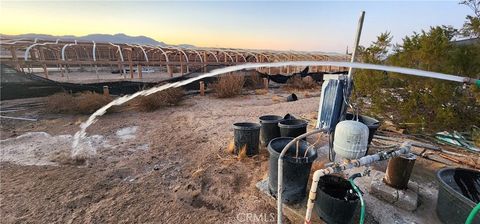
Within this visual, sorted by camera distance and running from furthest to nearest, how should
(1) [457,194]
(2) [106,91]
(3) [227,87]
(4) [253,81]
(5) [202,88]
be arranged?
1. (4) [253,81]
2. (5) [202,88]
3. (3) [227,87]
4. (2) [106,91]
5. (1) [457,194]

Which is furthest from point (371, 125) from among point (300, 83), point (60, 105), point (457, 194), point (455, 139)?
point (300, 83)

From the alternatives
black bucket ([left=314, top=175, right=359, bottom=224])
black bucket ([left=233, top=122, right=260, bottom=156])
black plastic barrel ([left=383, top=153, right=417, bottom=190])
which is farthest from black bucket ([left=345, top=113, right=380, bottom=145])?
black bucket ([left=233, top=122, right=260, bottom=156])

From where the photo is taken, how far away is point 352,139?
1818 millimetres

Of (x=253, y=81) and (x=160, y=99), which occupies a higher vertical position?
→ (x=253, y=81)

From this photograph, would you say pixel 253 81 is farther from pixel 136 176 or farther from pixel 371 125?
pixel 136 176

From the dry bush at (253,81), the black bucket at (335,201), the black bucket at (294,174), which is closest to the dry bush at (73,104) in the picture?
the black bucket at (294,174)

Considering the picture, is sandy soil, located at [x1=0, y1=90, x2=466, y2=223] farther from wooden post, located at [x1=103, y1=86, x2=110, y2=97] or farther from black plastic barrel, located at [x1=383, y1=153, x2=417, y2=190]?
wooden post, located at [x1=103, y1=86, x2=110, y2=97]

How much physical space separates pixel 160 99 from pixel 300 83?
7.28m

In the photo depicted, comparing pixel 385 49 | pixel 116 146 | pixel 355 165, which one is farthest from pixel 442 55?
pixel 116 146

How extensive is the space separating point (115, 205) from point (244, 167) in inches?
72.6

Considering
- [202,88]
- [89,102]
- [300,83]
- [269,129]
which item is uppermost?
[300,83]

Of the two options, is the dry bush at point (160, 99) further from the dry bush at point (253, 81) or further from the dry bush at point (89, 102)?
the dry bush at point (253, 81)

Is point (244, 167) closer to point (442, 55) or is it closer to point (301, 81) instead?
point (442, 55)

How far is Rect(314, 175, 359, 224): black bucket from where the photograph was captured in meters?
2.15
